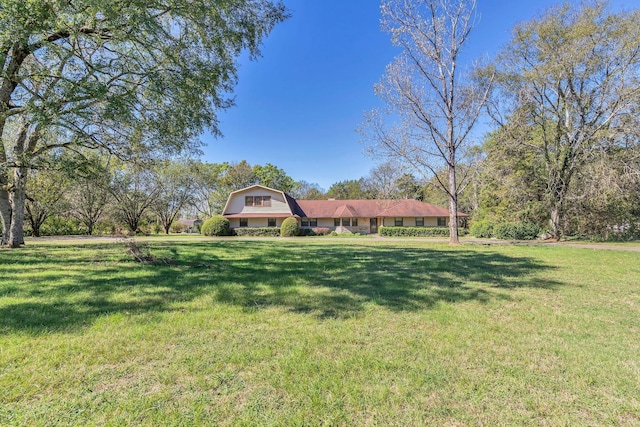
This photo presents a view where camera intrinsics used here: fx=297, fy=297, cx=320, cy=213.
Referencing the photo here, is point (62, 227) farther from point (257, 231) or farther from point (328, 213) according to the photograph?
point (328, 213)

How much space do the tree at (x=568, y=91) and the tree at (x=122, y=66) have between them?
18.9m

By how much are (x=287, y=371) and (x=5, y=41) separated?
1019 centimetres

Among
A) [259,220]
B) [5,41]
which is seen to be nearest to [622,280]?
[5,41]

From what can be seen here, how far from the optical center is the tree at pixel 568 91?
59.7ft

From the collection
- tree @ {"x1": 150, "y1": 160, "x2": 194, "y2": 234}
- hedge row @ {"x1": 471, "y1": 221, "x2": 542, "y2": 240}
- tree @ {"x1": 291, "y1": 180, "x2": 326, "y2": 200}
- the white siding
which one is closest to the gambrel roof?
the white siding

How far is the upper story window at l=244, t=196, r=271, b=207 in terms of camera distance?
33.6 meters

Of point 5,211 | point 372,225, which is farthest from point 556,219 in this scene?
point 5,211

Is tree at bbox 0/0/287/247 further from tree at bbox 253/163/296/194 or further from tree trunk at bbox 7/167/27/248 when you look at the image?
tree at bbox 253/163/296/194

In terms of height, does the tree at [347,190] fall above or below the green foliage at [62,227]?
above

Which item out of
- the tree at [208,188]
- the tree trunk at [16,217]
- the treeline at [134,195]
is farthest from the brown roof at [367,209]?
the tree trunk at [16,217]

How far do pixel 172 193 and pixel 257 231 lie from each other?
15994mm

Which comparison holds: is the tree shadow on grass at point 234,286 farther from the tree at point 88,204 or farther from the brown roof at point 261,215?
the tree at point 88,204

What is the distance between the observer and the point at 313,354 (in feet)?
10.2

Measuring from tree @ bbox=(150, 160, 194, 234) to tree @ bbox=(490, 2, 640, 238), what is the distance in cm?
3362
